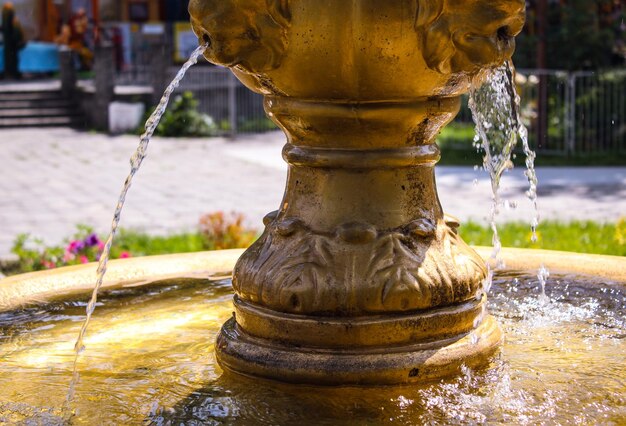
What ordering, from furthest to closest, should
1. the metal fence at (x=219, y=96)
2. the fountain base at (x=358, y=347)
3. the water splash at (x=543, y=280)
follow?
the metal fence at (x=219, y=96), the water splash at (x=543, y=280), the fountain base at (x=358, y=347)

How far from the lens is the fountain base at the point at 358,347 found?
2.51 metres

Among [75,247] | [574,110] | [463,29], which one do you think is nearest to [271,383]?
[463,29]

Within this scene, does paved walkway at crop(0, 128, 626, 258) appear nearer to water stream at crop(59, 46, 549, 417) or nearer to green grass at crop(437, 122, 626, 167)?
green grass at crop(437, 122, 626, 167)

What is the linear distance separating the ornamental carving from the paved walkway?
5.49 meters

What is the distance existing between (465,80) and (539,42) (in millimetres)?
12718

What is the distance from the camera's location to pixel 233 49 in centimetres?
256

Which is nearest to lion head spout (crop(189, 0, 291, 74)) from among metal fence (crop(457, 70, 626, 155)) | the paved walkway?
the paved walkway

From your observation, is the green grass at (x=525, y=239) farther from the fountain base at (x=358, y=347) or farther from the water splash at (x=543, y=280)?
the fountain base at (x=358, y=347)

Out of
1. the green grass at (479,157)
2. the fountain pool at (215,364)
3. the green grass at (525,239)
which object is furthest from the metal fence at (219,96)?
the fountain pool at (215,364)

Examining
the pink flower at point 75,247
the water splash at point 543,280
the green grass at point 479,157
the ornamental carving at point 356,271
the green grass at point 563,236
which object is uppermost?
the ornamental carving at point 356,271

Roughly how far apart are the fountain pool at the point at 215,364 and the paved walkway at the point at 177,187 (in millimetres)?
4265

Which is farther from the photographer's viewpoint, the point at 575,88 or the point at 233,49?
the point at 575,88

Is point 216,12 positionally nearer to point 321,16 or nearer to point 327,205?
point 321,16

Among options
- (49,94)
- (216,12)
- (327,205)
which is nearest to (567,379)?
(327,205)
